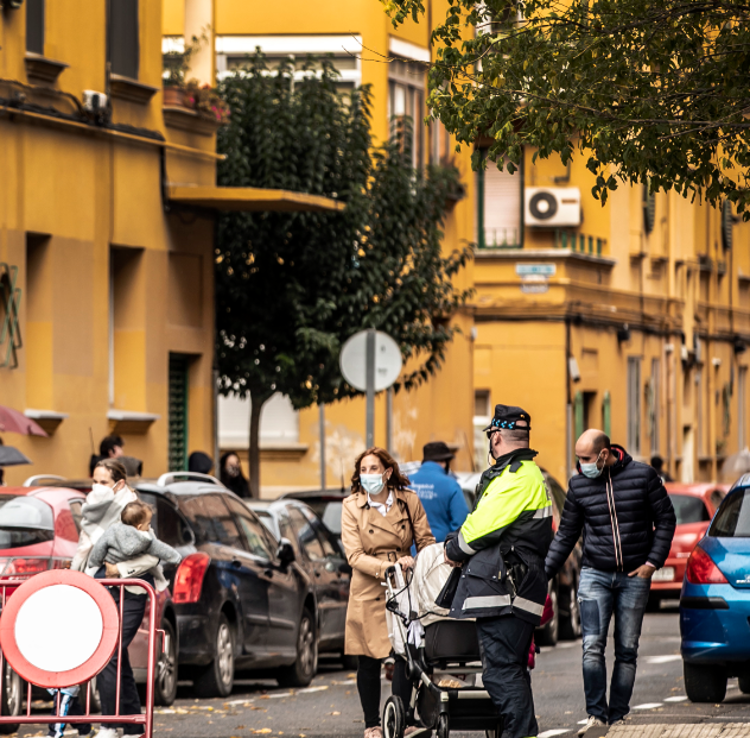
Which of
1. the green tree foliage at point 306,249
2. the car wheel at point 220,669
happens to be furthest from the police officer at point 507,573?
the green tree foliage at point 306,249

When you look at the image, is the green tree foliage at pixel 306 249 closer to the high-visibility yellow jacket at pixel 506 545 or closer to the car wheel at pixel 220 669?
the car wheel at pixel 220 669

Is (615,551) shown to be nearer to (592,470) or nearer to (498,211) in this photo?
(592,470)

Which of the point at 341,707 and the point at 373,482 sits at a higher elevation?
the point at 373,482

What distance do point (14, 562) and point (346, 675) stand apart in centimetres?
530

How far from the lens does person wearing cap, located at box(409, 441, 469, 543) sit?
1476 centimetres

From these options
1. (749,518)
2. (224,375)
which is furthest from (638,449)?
(749,518)

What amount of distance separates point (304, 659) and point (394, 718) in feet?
19.5

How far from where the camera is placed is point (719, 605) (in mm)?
13766

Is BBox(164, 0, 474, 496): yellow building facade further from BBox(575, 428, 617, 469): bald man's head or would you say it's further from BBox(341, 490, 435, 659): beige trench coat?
BBox(341, 490, 435, 659): beige trench coat

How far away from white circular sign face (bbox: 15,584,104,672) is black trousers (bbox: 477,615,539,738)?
2063mm

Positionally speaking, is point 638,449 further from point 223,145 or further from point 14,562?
point 14,562

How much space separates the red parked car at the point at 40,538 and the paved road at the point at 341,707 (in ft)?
1.32

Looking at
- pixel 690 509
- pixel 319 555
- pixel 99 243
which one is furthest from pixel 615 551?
pixel 690 509

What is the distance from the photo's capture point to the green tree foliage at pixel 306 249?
25.0 m
